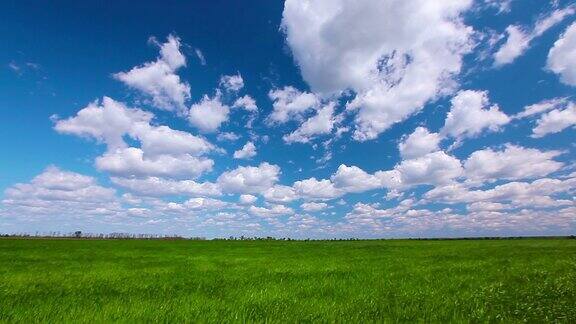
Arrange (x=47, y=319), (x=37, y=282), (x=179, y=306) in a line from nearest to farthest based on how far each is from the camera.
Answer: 1. (x=47, y=319)
2. (x=179, y=306)
3. (x=37, y=282)

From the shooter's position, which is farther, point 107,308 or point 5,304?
point 5,304

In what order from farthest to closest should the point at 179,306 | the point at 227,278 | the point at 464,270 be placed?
1. the point at 464,270
2. the point at 227,278
3. the point at 179,306

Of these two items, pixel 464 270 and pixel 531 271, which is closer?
pixel 531 271

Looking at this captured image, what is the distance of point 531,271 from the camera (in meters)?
17.5

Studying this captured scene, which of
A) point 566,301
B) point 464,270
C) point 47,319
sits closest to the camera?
point 47,319

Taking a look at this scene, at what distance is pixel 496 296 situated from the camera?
11672 millimetres

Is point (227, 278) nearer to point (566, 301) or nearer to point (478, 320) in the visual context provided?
point (478, 320)

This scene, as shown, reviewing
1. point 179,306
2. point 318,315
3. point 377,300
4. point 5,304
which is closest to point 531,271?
→ point 377,300

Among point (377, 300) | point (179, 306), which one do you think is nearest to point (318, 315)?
point (377, 300)

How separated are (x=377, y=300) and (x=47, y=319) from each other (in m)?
8.39

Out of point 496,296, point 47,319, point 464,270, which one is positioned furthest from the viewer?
point 464,270

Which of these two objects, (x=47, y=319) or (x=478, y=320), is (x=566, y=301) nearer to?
(x=478, y=320)

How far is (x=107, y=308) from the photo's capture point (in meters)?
9.51

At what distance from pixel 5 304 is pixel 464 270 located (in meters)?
19.1
